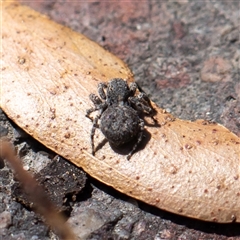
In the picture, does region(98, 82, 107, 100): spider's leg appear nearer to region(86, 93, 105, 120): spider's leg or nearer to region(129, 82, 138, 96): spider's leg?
region(86, 93, 105, 120): spider's leg

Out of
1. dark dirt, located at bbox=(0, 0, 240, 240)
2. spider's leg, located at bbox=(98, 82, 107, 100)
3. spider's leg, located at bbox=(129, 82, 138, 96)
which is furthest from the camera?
spider's leg, located at bbox=(129, 82, 138, 96)

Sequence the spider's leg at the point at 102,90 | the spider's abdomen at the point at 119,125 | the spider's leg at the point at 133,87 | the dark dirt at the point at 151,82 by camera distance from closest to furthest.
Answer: the dark dirt at the point at 151,82 → the spider's abdomen at the point at 119,125 → the spider's leg at the point at 102,90 → the spider's leg at the point at 133,87

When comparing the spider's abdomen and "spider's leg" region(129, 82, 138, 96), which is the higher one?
the spider's abdomen

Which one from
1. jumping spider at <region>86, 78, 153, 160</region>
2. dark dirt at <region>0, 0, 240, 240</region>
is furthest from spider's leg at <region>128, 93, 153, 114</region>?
dark dirt at <region>0, 0, 240, 240</region>

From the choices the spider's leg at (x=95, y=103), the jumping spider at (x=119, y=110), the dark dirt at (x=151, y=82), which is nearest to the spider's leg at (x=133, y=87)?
the jumping spider at (x=119, y=110)

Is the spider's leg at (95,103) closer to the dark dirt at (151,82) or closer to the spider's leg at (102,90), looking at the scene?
the spider's leg at (102,90)

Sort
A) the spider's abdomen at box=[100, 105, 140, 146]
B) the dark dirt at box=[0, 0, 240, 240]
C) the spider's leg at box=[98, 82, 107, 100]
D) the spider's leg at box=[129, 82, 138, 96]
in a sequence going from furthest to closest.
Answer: the spider's leg at box=[129, 82, 138, 96] → the spider's leg at box=[98, 82, 107, 100] → the spider's abdomen at box=[100, 105, 140, 146] → the dark dirt at box=[0, 0, 240, 240]

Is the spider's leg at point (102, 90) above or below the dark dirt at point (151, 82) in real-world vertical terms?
above

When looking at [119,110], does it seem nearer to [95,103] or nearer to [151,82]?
[95,103]

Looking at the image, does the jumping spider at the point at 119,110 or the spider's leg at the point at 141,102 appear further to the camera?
the spider's leg at the point at 141,102
